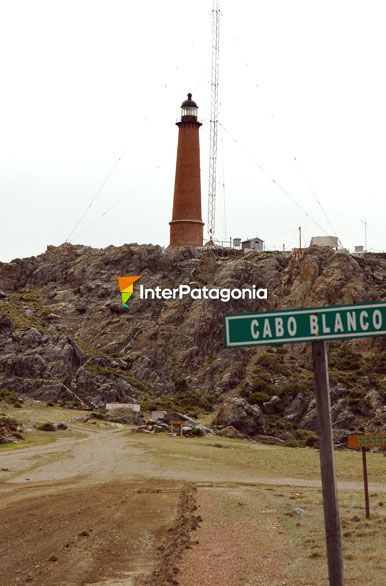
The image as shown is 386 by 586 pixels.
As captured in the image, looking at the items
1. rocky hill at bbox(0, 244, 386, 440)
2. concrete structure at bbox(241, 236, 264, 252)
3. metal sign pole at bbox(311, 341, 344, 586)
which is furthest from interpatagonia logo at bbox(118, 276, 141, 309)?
metal sign pole at bbox(311, 341, 344, 586)

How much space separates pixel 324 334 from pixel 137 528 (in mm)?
12248

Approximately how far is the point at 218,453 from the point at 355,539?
1123 inches

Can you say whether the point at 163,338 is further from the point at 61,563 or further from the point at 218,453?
the point at 61,563

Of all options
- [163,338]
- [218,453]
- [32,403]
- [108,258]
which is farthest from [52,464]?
[108,258]

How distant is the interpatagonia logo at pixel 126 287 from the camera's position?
94250mm

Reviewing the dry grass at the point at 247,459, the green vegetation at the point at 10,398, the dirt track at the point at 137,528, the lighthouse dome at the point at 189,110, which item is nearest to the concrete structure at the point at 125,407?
the green vegetation at the point at 10,398

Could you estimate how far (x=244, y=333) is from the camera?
28.8 feet

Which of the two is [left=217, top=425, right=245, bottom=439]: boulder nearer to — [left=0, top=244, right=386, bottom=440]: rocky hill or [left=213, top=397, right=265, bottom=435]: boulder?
[left=213, top=397, right=265, bottom=435]: boulder

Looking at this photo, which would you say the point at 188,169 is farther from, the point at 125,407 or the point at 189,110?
the point at 125,407

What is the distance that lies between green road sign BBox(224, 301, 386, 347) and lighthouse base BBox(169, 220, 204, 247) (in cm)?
8730

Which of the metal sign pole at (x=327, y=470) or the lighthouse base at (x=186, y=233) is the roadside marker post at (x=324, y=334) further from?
the lighthouse base at (x=186, y=233)

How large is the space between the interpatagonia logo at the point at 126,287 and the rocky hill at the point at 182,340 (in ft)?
3.10

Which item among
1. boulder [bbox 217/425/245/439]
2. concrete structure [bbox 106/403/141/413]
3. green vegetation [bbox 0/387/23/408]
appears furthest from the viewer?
concrete structure [bbox 106/403/141/413]

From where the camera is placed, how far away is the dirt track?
46.7 feet
